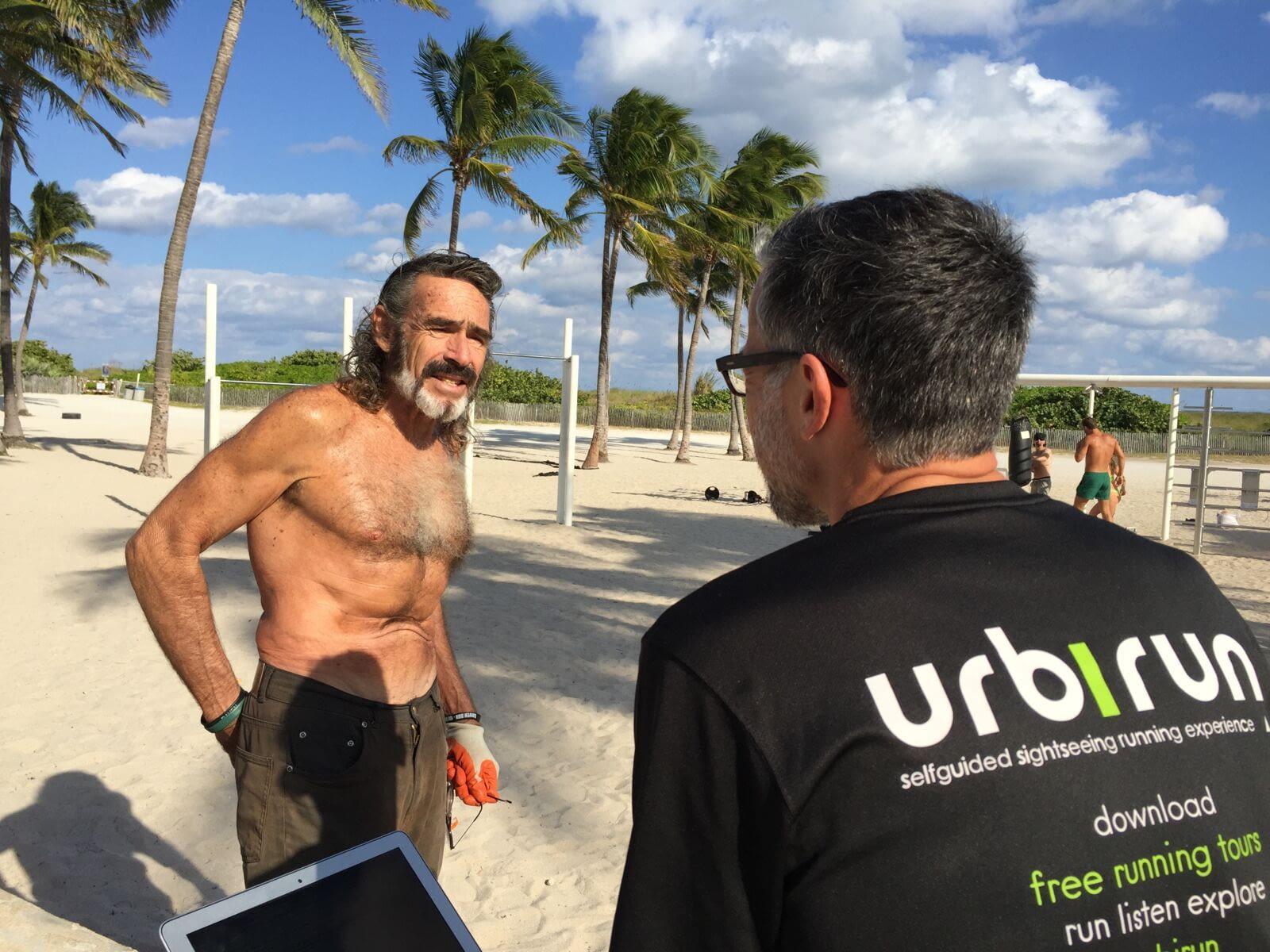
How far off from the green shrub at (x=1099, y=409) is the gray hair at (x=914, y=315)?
4820 cm

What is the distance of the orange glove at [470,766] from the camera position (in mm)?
2391

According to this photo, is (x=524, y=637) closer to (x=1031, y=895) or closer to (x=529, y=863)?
(x=529, y=863)

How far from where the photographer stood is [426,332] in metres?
2.55

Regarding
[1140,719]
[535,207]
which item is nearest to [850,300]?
[1140,719]

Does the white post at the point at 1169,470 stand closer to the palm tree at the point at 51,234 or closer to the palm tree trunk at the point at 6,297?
the palm tree trunk at the point at 6,297

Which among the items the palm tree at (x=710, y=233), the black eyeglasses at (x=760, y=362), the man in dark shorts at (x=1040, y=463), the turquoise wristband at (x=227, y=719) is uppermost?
the palm tree at (x=710, y=233)

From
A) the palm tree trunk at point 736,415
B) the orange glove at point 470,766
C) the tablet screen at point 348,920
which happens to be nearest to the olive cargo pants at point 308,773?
the orange glove at point 470,766

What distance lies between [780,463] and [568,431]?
490 inches

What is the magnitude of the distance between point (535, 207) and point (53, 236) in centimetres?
2815

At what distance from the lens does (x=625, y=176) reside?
24.1m

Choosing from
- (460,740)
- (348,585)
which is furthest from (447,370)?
(460,740)

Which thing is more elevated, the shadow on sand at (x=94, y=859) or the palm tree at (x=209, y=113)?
the palm tree at (x=209, y=113)

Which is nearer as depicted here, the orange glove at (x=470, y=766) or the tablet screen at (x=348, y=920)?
the tablet screen at (x=348, y=920)

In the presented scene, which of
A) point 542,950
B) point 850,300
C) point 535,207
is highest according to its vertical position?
point 535,207
